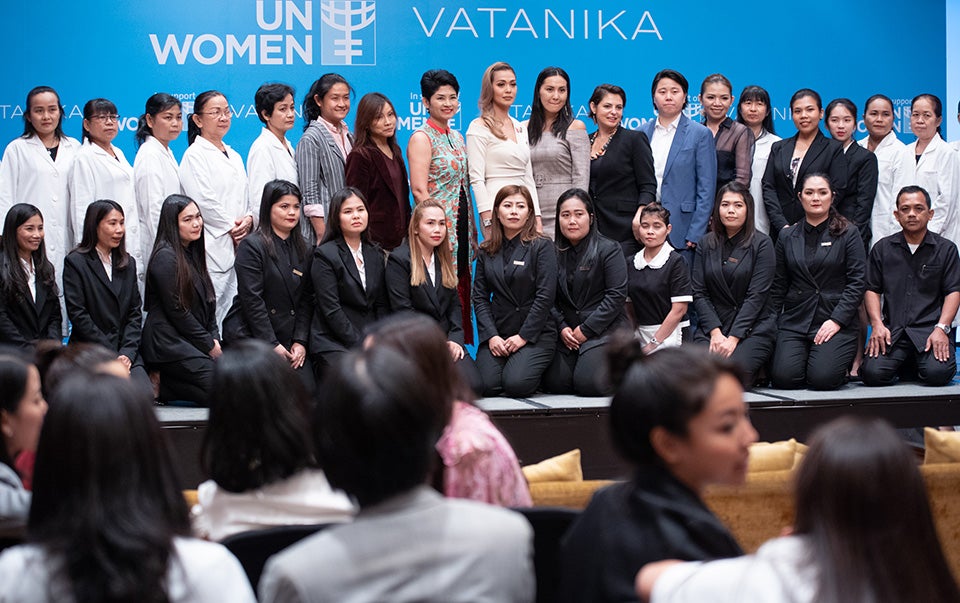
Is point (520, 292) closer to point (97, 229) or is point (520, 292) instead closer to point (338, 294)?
point (338, 294)

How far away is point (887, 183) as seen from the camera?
667cm

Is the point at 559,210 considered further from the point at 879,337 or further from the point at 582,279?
the point at 879,337

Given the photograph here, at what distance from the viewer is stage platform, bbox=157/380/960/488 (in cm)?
476

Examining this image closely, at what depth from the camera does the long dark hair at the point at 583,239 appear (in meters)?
5.66

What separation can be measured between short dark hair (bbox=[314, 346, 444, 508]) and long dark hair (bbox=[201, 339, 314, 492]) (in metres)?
0.50

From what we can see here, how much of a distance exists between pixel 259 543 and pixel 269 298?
3.70m

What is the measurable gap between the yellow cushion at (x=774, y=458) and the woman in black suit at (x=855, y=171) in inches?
139

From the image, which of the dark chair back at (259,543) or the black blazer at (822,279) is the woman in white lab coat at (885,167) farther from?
the dark chair back at (259,543)

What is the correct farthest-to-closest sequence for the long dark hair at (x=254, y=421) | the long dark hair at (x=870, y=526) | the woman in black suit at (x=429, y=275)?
the woman in black suit at (x=429, y=275) < the long dark hair at (x=254, y=421) < the long dark hair at (x=870, y=526)

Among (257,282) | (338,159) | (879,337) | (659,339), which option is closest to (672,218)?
(659,339)

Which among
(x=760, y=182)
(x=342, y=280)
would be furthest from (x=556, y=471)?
(x=760, y=182)

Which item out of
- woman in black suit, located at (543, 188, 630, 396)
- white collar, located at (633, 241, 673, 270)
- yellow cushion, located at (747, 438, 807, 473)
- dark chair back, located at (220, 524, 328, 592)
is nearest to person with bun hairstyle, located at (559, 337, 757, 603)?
dark chair back, located at (220, 524, 328, 592)

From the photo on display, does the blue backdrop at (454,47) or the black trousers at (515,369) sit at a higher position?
the blue backdrop at (454,47)

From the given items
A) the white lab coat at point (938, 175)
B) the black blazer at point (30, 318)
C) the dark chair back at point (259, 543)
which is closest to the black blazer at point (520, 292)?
the black blazer at point (30, 318)
